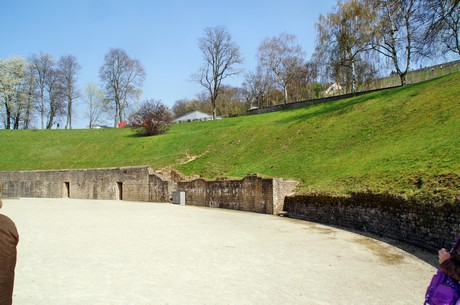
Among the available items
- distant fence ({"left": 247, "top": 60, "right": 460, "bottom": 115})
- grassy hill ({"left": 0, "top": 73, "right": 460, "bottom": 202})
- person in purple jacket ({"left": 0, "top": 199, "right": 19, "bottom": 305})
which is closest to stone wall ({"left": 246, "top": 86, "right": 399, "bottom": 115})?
distant fence ({"left": 247, "top": 60, "right": 460, "bottom": 115})

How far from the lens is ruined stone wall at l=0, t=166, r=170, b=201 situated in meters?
28.3

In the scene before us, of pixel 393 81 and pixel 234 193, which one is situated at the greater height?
pixel 393 81

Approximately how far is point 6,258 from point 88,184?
3026 cm

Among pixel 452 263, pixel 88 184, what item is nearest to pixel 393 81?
pixel 88 184

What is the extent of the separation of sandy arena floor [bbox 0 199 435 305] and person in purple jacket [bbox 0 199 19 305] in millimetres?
2770

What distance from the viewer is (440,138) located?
604 inches

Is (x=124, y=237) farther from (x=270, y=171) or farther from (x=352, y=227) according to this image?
(x=270, y=171)

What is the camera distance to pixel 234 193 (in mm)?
21453

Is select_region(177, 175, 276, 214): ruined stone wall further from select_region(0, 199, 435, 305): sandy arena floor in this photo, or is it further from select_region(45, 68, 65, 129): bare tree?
select_region(45, 68, 65, 129): bare tree

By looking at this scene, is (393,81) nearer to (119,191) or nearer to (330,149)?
(330,149)

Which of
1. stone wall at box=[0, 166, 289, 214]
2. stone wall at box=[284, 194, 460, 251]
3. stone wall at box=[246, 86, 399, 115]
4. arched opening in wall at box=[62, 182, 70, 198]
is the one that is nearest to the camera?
stone wall at box=[284, 194, 460, 251]

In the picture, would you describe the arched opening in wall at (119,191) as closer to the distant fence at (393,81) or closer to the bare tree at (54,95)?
the distant fence at (393,81)

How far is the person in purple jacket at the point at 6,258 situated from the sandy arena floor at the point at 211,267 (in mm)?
2770

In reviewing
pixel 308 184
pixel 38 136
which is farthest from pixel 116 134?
pixel 308 184
